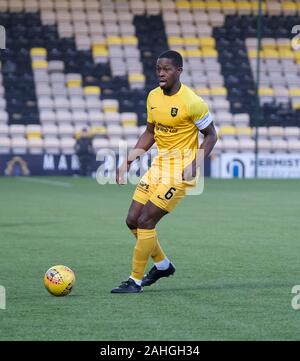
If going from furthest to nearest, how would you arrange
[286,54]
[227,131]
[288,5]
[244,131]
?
[288,5]
[286,54]
[244,131]
[227,131]

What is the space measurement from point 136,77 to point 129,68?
517 millimetres

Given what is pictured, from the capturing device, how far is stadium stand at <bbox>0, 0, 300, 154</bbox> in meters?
32.8

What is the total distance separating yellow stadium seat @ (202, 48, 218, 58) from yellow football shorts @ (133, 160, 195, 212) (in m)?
26.7

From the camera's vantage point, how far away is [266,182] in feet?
94.9

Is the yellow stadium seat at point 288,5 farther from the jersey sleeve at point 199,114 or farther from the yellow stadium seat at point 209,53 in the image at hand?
the jersey sleeve at point 199,114

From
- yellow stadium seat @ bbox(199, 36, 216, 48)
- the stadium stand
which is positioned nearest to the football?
the stadium stand

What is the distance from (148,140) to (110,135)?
2348cm

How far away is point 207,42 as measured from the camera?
1419 inches

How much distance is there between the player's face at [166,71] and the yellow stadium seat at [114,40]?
1047 inches

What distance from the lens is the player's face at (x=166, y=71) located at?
884 centimetres

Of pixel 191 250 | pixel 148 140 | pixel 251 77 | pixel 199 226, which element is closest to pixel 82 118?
pixel 251 77

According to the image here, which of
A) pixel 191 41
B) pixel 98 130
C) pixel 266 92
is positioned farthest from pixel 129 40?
pixel 266 92

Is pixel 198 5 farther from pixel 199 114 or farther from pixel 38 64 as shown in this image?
pixel 199 114

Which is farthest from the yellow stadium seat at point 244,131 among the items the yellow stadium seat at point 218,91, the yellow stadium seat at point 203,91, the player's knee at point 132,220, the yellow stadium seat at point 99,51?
the player's knee at point 132,220
